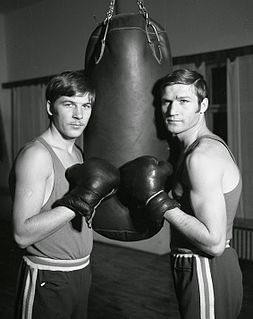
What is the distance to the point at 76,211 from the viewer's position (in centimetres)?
144

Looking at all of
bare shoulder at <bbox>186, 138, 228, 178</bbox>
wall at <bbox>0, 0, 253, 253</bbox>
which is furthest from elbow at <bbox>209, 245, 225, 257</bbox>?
wall at <bbox>0, 0, 253, 253</bbox>

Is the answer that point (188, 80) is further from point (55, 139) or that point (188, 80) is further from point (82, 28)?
point (82, 28)

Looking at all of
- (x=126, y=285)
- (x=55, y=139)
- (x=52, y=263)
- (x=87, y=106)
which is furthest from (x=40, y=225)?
(x=126, y=285)

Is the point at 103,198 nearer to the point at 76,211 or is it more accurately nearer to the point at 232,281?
the point at 76,211

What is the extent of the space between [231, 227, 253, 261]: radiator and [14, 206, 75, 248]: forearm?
300cm

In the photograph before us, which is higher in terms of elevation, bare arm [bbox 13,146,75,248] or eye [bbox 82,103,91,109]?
eye [bbox 82,103,91,109]

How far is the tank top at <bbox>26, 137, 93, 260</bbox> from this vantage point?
1512mm

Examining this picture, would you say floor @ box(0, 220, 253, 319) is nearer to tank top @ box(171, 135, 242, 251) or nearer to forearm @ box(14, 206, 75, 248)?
tank top @ box(171, 135, 242, 251)

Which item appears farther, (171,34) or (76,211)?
(171,34)

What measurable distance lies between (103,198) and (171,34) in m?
3.44

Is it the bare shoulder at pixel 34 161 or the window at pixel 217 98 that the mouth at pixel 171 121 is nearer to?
the bare shoulder at pixel 34 161

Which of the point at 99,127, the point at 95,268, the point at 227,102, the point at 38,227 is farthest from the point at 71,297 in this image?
the point at 227,102

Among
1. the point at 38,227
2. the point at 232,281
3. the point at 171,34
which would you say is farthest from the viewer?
the point at 171,34

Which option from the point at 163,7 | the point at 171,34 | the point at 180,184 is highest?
the point at 163,7
